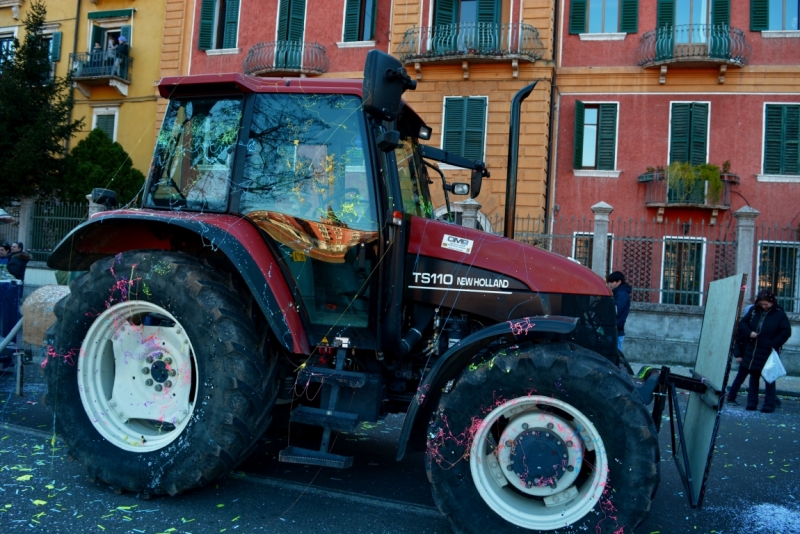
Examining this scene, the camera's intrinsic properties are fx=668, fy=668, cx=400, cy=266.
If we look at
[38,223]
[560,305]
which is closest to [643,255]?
[560,305]

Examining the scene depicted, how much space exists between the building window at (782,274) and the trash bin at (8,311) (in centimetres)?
1286

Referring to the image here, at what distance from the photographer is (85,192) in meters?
19.0

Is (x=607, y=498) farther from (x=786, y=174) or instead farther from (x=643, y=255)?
(x=786, y=174)

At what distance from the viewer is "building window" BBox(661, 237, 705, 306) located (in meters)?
13.3

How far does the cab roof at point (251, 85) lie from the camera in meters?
4.14

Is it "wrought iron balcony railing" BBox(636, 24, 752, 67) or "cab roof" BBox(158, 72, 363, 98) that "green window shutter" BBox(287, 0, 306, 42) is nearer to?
"wrought iron balcony railing" BBox(636, 24, 752, 67)

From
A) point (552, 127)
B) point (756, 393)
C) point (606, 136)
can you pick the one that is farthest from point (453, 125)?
point (756, 393)

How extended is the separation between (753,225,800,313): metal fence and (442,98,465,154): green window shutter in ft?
26.9

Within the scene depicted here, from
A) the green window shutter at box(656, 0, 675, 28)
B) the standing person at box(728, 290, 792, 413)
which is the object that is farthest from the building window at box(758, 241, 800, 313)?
the green window shutter at box(656, 0, 675, 28)

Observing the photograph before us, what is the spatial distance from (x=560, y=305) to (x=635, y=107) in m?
16.4

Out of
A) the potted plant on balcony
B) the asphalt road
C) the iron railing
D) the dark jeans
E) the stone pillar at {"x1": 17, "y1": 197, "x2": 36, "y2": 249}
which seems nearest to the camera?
the asphalt road

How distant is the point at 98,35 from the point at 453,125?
13.4 meters

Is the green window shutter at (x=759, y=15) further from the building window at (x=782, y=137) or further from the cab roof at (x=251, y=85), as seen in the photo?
the cab roof at (x=251, y=85)

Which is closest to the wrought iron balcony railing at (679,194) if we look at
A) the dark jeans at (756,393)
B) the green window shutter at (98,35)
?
the dark jeans at (756,393)
